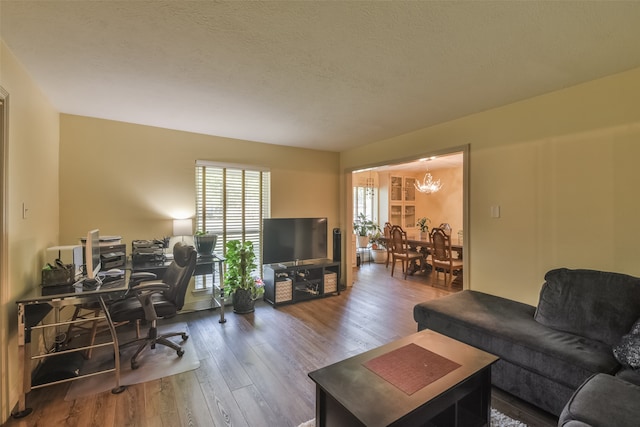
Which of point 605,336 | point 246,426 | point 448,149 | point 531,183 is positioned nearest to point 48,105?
point 246,426

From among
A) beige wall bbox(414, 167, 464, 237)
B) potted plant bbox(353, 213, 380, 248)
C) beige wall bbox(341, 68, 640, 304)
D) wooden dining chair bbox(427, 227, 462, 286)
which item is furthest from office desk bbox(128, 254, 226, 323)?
beige wall bbox(414, 167, 464, 237)

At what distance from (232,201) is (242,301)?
1.50m

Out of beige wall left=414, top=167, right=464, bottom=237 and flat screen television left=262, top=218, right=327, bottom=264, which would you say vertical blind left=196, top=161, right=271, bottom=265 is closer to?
flat screen television left=262, top=218, right=327, bottom=264

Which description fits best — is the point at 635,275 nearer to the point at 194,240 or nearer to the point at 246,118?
the point at 246,118

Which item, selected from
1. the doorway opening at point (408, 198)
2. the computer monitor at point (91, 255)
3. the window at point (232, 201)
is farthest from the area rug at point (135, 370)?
the doorway opening at point (408, 198)

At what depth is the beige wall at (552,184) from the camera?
2275 millimetres

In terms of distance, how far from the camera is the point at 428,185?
7.02 metres

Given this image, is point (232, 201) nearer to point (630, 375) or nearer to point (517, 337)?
point (517, 337)

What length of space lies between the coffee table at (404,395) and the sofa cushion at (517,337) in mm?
445

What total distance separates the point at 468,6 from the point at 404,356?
6.82ft

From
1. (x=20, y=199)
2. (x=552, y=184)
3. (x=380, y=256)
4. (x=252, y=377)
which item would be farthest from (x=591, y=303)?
(x=380, y=256)

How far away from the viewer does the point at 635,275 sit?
87.8 inches

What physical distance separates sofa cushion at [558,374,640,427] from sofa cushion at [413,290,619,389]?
25 cm

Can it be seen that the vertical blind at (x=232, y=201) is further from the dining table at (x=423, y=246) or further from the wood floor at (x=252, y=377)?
the dining table at (x=423, y=246)
